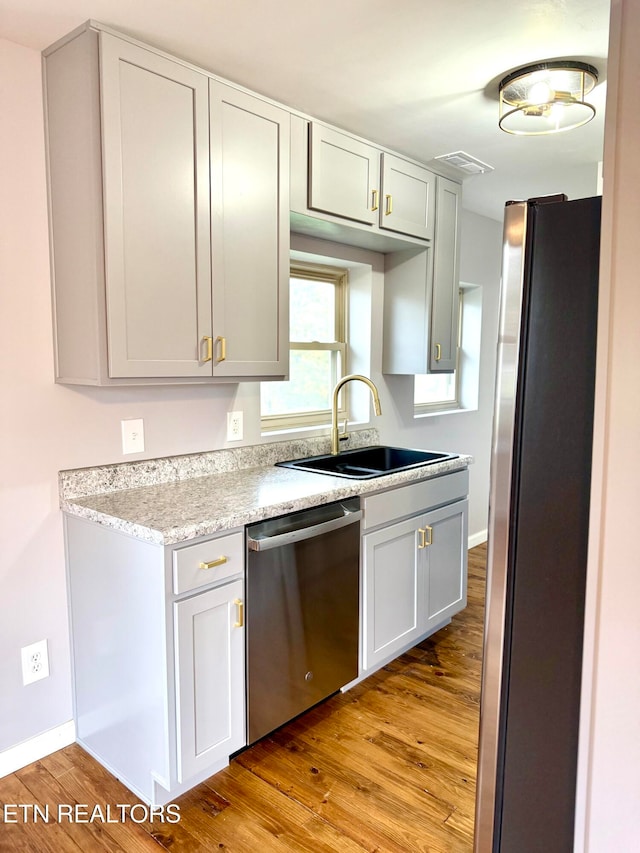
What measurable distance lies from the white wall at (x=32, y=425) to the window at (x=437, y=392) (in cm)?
219

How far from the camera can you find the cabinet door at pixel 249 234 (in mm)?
2148

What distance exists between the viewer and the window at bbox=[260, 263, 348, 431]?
3.04 m

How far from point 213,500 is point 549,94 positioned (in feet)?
6.22

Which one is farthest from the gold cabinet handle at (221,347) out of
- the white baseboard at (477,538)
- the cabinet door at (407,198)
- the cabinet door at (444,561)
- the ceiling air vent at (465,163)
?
the white baseboard at (477,538)

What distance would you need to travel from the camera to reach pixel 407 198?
300 cm

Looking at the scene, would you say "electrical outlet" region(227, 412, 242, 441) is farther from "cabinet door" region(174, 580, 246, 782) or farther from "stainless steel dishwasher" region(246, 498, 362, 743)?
"cabinet door" region(174, 580, 246, 782)

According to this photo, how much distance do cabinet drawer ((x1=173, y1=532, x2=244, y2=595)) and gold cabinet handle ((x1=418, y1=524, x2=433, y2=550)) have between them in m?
1.11

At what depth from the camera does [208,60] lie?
2043mm

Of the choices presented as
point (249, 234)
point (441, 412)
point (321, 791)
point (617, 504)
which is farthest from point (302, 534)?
point (441, 412)

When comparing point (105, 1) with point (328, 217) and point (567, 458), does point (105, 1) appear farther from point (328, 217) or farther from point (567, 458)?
point (567, 458)

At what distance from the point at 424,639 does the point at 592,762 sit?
2041mm

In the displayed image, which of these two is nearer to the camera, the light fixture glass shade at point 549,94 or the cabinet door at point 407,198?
the light fixture glass shade at point 549,94

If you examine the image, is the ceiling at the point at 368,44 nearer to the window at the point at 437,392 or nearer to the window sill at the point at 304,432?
the window sill at the point at 304,432

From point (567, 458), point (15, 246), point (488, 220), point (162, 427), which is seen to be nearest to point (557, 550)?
point (567, 458)
